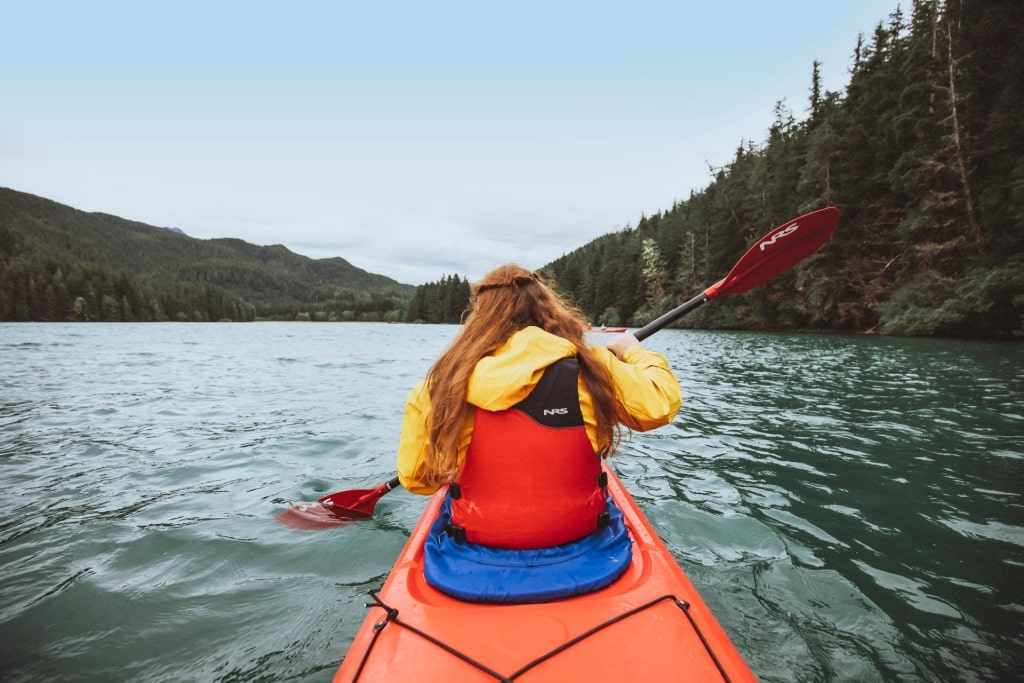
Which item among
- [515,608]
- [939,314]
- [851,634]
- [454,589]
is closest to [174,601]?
[454,589]

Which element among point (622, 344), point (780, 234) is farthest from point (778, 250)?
point (622, 344)

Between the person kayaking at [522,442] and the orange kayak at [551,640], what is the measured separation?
9 cm

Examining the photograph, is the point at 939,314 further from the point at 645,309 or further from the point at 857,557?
the point at 645,309

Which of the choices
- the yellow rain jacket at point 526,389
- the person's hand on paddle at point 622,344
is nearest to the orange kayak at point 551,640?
the yellow rain jacket at point 526,389

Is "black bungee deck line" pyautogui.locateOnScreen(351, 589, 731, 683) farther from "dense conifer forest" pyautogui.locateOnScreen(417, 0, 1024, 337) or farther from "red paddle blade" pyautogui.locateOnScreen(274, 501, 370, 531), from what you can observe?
"dense conifer forest" pyautogui.locateOnScreen(417, 0, 1024, 337)

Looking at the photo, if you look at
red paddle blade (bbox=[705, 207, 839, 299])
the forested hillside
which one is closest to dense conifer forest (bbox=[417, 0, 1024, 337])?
the forested hillside

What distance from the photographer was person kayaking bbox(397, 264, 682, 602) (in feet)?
6.20

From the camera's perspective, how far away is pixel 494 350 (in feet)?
6.69

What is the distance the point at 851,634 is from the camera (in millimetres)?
2703

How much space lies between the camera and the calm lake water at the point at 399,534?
8.76 feet

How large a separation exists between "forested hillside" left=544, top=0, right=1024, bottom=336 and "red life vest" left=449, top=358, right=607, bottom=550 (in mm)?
19738

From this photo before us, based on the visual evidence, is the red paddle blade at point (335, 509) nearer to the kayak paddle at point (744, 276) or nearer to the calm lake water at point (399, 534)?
the kayak paddle at point (744, 276)

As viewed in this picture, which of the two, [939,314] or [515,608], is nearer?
[515,608]

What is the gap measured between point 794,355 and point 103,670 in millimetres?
19328
